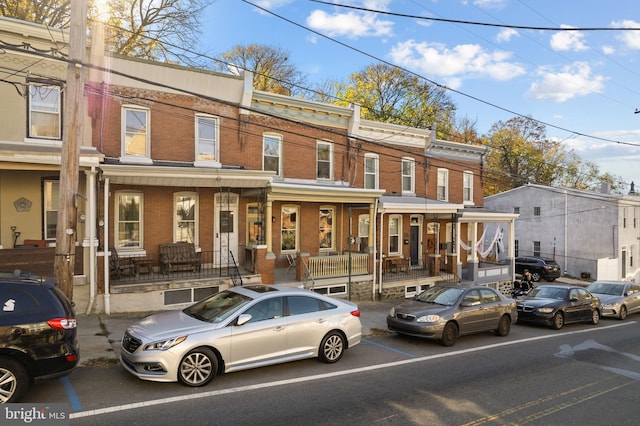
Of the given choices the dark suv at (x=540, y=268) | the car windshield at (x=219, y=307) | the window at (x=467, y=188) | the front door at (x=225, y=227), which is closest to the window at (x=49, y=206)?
the front door at (x=225, y=227)

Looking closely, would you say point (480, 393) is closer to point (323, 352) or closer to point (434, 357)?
point (434, 357)

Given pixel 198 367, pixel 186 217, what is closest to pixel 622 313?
pixel 186 217

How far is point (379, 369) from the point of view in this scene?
858 cm

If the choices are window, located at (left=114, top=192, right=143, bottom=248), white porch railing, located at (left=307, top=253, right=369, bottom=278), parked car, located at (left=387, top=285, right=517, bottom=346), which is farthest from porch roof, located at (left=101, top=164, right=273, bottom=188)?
parked car, located at (left=387, top=285, right=517, bottom=346)

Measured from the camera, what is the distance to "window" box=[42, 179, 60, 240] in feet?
42.4

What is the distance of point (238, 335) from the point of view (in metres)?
7.49

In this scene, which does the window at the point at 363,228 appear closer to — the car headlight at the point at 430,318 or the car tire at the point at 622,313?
the car headlight at the point at 430,318

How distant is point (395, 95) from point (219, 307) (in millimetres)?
34785

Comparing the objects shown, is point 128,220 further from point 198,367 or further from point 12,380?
point 12,380

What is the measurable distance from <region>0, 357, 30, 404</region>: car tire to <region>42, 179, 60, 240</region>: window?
8115 mm

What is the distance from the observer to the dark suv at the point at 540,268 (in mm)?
30339

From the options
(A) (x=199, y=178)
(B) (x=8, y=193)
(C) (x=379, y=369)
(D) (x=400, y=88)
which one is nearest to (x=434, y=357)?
(C) (x=379, y=369)

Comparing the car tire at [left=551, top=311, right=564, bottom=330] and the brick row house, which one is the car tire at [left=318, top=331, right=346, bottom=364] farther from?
the car tire at [left=551, top=311, right=564, bottom=330]

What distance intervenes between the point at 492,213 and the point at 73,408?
21.3 metres
